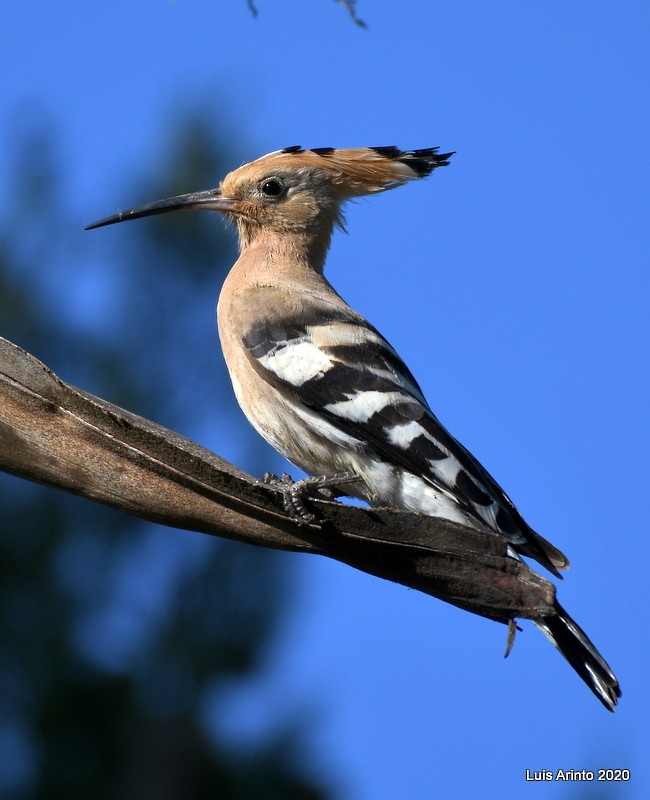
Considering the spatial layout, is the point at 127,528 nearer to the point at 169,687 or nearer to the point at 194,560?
the point at 194,560

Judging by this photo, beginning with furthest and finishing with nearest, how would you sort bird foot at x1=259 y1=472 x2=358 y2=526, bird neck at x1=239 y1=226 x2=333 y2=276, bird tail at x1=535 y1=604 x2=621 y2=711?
bird neck at x1=239 y1=226 x2=333 y2=276
bird tail at x1=535 y1=604 x2=621 y2=711
bird foot at x1=259 y1=472 x2=358 y2=526

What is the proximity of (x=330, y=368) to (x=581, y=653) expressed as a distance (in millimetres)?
768

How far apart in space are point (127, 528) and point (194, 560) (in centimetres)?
43

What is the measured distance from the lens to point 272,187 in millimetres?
2854

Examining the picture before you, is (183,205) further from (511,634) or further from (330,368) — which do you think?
(511,634)

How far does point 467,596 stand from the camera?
1635mm

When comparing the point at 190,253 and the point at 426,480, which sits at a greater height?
the point at 190,253

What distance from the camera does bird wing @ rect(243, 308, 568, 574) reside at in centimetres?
217

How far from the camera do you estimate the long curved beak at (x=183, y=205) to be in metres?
2.82

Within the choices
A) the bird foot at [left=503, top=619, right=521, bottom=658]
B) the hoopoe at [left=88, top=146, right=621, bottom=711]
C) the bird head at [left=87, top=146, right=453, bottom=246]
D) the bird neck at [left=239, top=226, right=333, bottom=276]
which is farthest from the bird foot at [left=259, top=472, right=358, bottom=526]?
the bird head at [left=87, top=146, right=453, bottom=246]

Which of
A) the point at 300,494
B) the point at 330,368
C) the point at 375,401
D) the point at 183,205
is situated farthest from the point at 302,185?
the point at 300,494

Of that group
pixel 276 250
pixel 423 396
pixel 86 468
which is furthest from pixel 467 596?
pixel 276 250

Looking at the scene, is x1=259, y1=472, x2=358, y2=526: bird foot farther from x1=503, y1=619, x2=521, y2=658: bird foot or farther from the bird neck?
the bird neck

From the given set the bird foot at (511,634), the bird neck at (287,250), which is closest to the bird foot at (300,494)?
the bird foot at (511,634)
